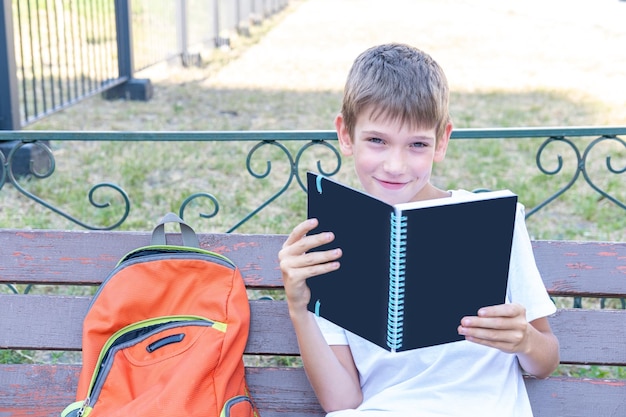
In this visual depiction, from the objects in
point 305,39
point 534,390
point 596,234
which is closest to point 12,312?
point 534,390

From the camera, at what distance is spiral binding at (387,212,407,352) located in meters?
1.52

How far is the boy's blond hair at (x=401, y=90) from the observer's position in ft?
5.97

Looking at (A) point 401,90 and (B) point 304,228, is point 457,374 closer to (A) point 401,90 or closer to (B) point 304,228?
(B) point 304,228

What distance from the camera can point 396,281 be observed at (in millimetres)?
1580

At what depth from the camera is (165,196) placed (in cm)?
523

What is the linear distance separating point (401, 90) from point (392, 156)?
0.47 ft

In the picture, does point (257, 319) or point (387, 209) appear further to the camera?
point (257, 319)

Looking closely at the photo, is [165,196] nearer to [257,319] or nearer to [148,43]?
[257,319]

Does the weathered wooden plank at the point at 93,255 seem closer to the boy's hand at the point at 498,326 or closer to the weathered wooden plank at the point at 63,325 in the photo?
the weathered wooden plank at the point at 63,325

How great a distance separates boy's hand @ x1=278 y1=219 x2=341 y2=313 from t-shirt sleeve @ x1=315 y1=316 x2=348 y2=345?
28 cm

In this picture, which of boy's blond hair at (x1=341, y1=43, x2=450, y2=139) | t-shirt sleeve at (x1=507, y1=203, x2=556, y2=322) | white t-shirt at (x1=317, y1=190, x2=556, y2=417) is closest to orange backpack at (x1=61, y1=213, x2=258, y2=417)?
white t-shirt at (x1=317, y1=190, x2=556, y2=417)

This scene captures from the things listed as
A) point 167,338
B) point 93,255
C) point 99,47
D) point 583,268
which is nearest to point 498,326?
point 583,268

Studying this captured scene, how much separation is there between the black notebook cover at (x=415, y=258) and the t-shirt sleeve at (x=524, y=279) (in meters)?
0.26

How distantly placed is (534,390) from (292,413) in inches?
25.2
